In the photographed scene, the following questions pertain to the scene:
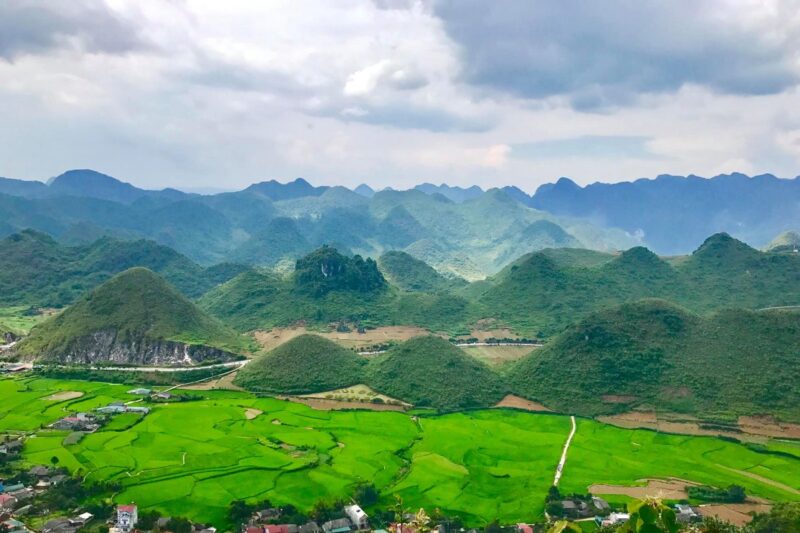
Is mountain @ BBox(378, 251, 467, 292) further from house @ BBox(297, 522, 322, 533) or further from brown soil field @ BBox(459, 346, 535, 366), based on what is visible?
house @ BBox(297, 522, 322, 533)

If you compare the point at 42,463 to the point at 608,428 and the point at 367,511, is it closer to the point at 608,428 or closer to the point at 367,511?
the point at 367,511

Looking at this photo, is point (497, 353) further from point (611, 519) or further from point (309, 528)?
point (309, 528)

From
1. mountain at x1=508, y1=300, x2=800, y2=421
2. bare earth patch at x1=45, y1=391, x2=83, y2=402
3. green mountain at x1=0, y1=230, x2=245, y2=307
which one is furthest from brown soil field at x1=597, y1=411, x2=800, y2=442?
green mountain at x1=0, y1=230, x2=245, y2=307

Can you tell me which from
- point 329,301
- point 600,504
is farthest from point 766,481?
point 329,301

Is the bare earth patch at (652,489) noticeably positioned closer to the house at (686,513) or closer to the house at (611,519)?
the house at (686,513)

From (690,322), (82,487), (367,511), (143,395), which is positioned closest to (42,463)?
(82,487)
